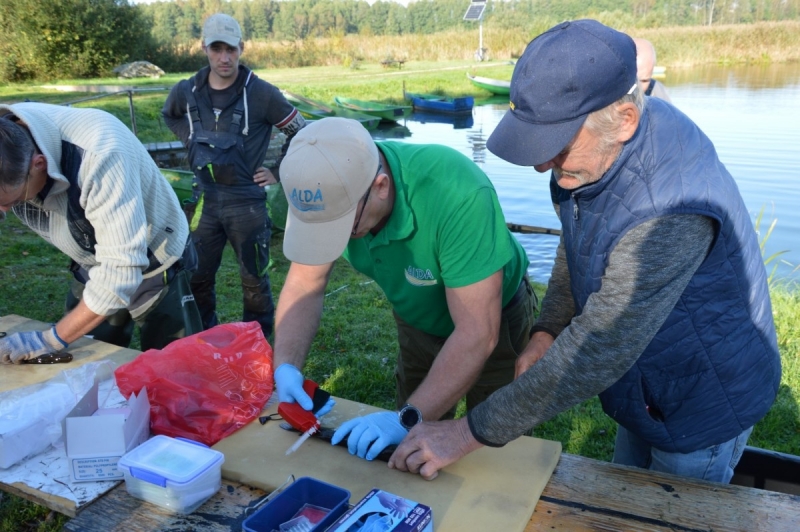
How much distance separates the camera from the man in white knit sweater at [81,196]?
6.70 ft

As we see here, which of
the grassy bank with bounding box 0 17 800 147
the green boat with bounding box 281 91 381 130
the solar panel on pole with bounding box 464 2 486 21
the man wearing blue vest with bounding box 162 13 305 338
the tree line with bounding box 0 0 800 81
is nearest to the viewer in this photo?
the man wearing blue vest with bounding box 162 13 305 338

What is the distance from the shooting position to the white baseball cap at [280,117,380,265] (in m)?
1.54

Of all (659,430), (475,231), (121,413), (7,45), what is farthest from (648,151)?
(7,45)

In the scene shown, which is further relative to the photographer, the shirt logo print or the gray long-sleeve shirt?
the shirt logo print

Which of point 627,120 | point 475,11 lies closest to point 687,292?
point 627,120

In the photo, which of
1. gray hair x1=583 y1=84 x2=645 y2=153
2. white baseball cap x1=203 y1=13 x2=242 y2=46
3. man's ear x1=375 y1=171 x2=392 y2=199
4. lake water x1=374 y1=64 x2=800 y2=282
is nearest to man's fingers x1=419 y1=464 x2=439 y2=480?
man's ear x1=375 y1=171 x2=392 y2=199

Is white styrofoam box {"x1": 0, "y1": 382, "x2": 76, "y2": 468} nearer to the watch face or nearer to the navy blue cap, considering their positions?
the watch face

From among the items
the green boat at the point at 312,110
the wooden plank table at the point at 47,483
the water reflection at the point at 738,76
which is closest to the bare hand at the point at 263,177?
the wooden plank table at the point at 47,483

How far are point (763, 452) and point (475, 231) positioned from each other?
1278 mm

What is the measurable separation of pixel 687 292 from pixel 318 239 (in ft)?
3.02

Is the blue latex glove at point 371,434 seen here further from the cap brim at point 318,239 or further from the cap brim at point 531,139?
the cap brim at point 531,139

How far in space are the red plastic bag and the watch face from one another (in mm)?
514

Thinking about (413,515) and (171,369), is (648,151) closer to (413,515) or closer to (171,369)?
(413,515)

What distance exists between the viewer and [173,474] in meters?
1.43
